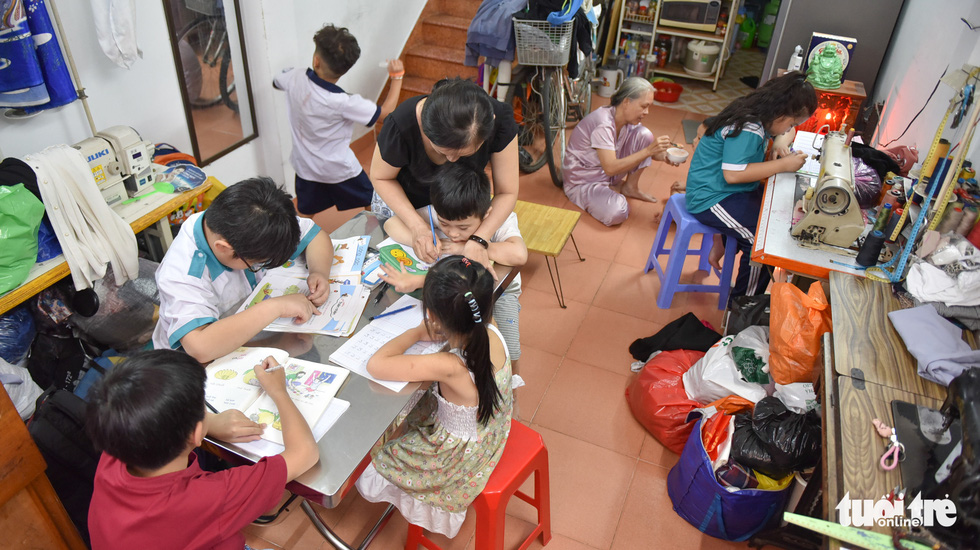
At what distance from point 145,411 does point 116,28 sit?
2156 millimetres

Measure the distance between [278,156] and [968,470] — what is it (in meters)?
3.91

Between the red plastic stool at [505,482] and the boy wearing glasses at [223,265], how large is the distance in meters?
0.73

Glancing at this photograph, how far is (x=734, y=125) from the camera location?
297cm

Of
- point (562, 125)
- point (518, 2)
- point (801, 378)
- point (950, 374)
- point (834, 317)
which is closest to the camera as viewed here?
point (950, 374)

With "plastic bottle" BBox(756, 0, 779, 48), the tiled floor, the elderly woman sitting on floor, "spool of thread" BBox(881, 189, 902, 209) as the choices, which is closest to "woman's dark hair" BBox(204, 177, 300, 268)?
the tiled floor

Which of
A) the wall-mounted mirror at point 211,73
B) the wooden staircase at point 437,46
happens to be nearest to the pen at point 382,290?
the wall-mounted mirror at point 211,73

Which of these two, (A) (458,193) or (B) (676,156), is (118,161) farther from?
(B) (676,156)

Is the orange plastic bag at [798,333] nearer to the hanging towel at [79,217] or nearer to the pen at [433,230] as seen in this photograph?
the pen at [433,230]

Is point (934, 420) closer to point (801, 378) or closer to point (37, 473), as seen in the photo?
point (801, 378)

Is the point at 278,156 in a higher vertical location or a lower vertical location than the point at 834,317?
lower

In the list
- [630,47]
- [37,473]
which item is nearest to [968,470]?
[37,473]

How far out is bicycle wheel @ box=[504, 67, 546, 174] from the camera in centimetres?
458

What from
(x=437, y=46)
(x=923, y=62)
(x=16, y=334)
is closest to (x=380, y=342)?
(x=16, y=334)

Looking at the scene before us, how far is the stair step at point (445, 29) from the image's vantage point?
525cm
